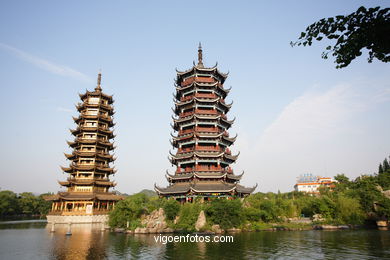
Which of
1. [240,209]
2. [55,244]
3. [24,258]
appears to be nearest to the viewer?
[24,258]

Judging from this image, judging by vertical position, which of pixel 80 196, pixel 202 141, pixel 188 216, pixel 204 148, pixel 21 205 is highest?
pixel 202 141

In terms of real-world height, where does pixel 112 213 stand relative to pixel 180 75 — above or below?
below

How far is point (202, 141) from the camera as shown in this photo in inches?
1257

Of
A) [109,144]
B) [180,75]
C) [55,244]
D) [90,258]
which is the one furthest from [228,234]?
[109,144]

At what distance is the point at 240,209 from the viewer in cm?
2475

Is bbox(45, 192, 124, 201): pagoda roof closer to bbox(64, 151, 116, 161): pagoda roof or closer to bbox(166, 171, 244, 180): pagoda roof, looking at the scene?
bbox(64, 151, 116, 161): pagoda roof

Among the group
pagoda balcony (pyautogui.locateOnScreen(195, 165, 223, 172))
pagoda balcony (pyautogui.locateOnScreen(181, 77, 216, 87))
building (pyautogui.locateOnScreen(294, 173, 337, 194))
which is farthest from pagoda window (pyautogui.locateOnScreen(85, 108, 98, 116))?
building (pyautogui.locateOnScreen(294, 173, 337, 194))

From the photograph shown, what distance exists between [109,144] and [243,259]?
35.4 m

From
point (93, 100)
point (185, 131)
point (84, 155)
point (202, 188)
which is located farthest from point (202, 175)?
point (93, 100)

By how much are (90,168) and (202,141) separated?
20.0 meters

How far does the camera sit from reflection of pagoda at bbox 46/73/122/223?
37.2 meters

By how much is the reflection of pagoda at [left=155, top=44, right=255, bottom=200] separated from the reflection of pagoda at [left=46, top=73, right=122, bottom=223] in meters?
14.1

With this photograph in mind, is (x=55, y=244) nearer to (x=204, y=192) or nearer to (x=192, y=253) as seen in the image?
(x=192, y=253)

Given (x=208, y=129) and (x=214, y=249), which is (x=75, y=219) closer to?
(x=208, y=129)
